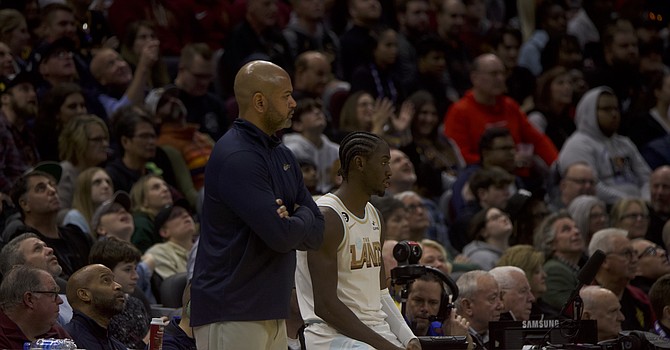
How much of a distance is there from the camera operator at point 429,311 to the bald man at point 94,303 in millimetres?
1679

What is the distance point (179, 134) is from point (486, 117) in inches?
133

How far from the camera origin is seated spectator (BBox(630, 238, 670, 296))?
10477mm

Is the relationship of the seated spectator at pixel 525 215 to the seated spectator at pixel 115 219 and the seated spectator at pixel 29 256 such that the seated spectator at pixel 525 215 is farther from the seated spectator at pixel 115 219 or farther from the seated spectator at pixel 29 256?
the seated spectator at pixel 29 256

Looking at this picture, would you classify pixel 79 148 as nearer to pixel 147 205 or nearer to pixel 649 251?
pixel 147 205

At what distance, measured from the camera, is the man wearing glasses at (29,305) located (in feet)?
21.6

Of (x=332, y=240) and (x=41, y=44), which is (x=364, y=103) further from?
(x=332, y=240)

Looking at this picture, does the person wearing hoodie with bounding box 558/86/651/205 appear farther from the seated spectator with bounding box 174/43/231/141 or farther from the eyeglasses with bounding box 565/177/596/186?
the seated spectator with bounding box 174/43/231/141

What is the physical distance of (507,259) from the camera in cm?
955

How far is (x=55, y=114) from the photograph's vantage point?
415 inches

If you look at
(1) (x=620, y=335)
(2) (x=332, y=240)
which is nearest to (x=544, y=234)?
(1) (x=620, y=335)

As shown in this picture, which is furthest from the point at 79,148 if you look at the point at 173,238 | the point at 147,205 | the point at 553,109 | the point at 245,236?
the point at 553,109

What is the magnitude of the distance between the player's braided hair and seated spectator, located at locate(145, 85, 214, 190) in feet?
17.3

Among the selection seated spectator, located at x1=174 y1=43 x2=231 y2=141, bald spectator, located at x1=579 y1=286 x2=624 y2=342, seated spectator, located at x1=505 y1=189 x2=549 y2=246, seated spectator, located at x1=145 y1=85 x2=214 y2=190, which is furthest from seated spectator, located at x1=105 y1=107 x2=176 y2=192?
bald spectator, located at x1=579 y1=286 x2=624 y2=342

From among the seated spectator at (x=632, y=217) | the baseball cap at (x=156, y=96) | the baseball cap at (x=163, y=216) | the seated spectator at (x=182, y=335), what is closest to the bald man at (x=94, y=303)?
the seated spectator at (x=182, y=335)
